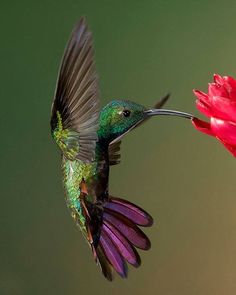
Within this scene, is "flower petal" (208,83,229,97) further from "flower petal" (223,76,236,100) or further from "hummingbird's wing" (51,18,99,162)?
"hummingbird's wing" (51,18,99,162)

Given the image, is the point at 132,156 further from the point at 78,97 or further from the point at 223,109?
the point at 223,109

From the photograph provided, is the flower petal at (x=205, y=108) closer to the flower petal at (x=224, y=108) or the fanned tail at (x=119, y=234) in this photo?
the flower petal at (x=224, y=108)

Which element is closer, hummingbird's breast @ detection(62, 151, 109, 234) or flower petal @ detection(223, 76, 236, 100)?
flower petal @ detection(223, 76, 236, 100)

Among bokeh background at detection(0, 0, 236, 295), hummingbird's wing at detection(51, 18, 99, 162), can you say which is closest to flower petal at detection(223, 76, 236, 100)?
hummingbird's wing at detection(51, 18, 99, 162)

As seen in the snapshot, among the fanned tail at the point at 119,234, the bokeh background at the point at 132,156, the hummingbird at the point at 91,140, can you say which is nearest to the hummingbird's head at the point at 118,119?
the hummingbird at the point at 91,140

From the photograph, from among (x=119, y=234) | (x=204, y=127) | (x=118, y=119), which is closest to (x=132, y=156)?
(x=119, y=234)

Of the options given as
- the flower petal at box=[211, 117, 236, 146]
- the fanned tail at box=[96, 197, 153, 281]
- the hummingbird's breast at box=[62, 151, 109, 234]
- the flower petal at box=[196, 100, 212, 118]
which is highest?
the flower petal at box=[196, 100, 212, 118]
